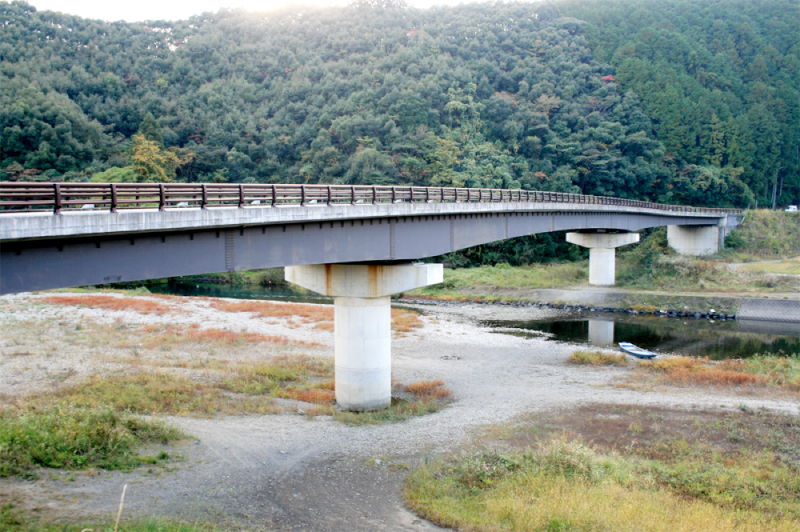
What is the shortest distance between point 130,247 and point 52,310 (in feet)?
101

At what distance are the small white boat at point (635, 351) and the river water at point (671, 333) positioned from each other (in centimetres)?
161

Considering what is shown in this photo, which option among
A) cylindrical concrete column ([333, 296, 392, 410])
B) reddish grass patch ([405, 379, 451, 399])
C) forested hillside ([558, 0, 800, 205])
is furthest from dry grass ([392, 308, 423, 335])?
forested hillside ([558, 0, 800, 205])

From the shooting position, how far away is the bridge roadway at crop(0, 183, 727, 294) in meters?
11.9

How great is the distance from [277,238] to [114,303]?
3150 cm

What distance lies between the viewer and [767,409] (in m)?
19.9

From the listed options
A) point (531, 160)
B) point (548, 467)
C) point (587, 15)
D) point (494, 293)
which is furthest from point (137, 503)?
point (587, 15)

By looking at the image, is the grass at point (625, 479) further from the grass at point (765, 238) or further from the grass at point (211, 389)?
the grass at point (765, 238)

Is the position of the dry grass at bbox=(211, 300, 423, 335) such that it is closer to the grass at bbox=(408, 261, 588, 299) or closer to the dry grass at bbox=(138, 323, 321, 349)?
the dry grass at bbox=(138, 323, 321, 349)

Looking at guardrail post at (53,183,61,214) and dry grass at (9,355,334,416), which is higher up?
guardrail post at (53,183,61,214)

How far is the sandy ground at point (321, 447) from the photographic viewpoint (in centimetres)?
1191

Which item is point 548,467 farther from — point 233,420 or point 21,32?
point 21,32

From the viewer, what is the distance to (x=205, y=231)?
614 inches

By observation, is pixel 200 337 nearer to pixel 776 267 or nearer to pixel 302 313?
pixel 302 313

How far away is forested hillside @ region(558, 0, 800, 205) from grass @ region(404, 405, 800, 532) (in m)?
80.5
